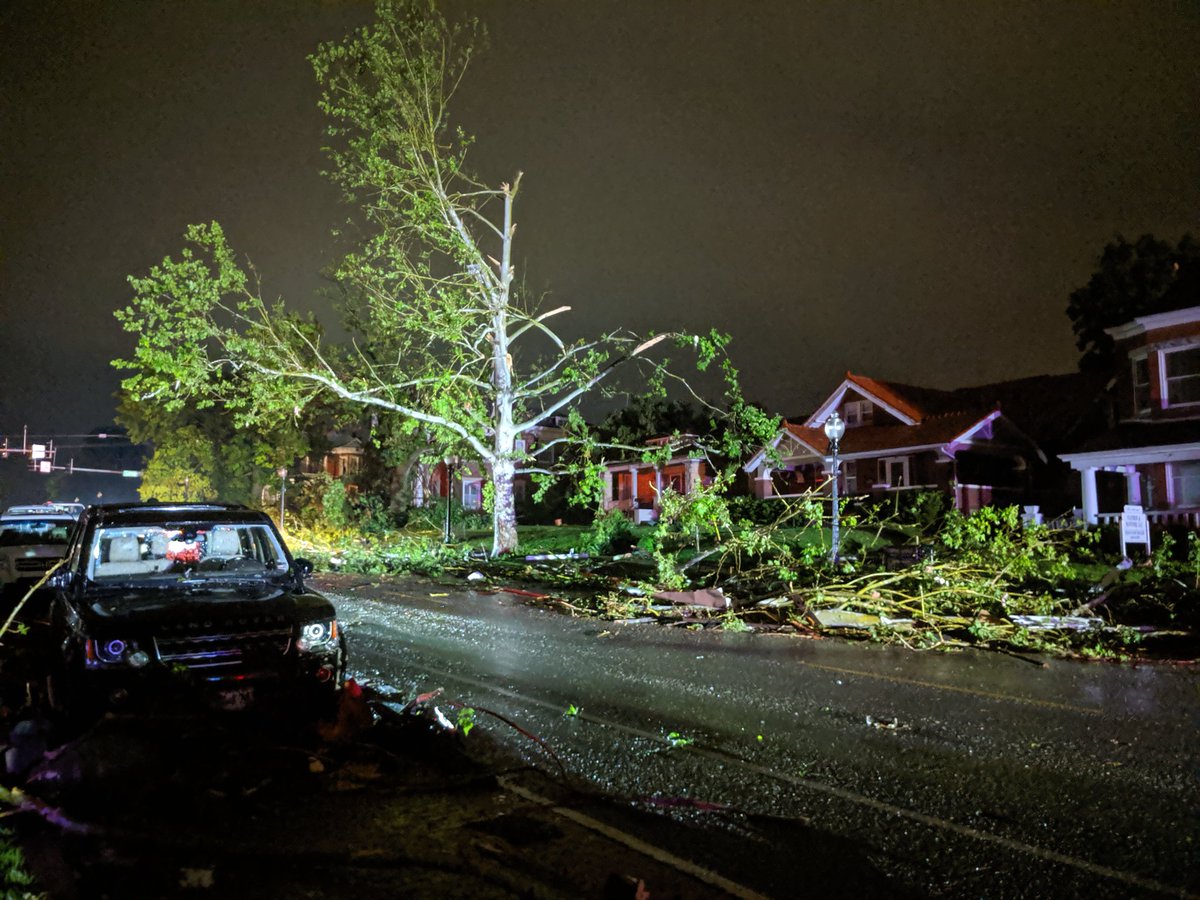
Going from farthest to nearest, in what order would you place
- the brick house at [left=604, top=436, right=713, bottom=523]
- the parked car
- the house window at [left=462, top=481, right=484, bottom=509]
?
the house window at [left=462, top=481, right=484, bottom=509] < the brick house at [left=604, top=436, right=713, bottom=523] < the parked car

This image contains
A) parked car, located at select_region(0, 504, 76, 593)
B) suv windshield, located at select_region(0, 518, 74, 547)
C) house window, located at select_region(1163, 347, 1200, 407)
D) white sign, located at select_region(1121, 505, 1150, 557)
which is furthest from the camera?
house window, located at select_region(1163, 347, 1200, 407)

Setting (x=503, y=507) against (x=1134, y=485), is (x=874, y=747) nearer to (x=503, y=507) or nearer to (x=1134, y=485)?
(x=503, y=507)

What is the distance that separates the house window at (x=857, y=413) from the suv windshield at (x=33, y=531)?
3169 cm

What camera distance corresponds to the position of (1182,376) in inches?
A: 944

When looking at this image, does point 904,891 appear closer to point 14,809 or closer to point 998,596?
point 14,809

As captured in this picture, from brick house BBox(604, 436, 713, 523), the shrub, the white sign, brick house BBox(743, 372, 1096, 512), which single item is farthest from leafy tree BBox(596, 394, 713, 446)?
the white sign

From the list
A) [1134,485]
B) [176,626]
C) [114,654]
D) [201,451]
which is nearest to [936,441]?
[1134,485]

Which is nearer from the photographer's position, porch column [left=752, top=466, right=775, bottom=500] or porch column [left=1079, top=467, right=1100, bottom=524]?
porch column [left=1079, top=467, right=1100, bottom=524]

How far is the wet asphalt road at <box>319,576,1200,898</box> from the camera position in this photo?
4227 mm

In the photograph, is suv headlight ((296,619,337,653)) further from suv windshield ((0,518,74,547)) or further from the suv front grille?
suv windshield ((0,518,74,547))

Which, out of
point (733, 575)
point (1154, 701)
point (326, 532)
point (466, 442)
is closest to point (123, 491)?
point (326, 532)

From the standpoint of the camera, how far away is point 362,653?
997 centimetres

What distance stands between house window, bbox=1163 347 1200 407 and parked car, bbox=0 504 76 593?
27.4 m

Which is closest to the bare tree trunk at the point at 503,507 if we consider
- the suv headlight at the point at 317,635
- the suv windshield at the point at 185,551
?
the suv windshield at the point at 185,551
